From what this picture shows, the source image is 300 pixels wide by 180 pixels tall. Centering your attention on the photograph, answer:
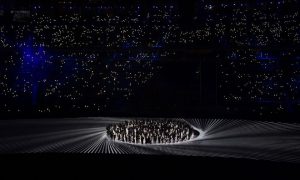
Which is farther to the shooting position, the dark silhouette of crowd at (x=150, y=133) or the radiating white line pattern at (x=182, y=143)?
the dark silhouette of crowd at (x=150, y=133)

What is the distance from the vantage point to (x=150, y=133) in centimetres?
322

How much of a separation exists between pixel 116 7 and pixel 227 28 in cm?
205

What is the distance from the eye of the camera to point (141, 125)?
3523 millimetres

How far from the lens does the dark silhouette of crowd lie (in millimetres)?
3148

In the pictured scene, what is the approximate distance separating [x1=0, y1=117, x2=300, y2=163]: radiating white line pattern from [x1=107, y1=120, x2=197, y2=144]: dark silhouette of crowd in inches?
3.9

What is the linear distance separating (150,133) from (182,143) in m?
0.32

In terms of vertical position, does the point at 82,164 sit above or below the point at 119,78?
below

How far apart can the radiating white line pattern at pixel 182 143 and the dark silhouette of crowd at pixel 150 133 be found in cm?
10

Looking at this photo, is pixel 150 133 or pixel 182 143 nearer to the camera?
pixel 182 143

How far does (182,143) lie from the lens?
3086 millimetres

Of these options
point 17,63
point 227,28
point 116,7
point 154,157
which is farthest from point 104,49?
point 154,157

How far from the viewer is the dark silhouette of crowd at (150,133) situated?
3.15m

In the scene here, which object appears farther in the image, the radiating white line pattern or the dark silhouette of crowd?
the dark silhouette of crowd

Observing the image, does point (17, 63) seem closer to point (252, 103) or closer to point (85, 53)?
point (85, 53)
